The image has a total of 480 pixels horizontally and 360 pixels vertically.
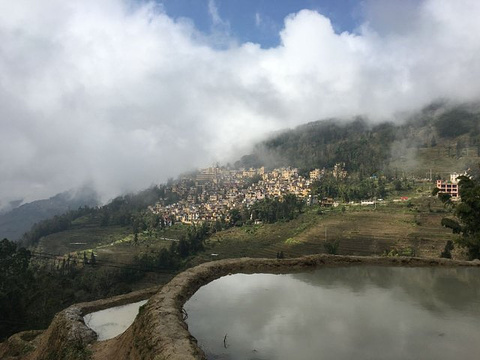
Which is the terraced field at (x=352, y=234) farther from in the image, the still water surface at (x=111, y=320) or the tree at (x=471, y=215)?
the still water surface at (x=111, y=320)

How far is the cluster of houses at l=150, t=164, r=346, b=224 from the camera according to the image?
118125 mm

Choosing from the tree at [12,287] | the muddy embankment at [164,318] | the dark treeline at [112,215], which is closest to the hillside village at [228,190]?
the dark treeline at [112,215]

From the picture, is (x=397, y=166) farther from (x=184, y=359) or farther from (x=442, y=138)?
(x=184, y=359)

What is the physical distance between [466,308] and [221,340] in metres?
5.04

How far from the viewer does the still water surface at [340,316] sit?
5.82 metres

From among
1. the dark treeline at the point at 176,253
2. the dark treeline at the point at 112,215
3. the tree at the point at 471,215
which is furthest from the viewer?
the dark treeline at the point at 112,215

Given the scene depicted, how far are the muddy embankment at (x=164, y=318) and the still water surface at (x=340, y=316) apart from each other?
0.50 meters

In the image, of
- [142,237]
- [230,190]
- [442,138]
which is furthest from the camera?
[230,190]

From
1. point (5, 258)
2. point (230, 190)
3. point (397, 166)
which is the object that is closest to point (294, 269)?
point (5, 258)

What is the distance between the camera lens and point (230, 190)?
152m

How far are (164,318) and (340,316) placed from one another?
3.35 meters

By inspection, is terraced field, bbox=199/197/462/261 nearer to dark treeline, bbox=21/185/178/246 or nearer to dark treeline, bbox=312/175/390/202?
dark treeline, bbox=312/175/390/202

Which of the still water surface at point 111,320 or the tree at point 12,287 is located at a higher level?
the still water surface at point 111,320

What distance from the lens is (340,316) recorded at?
722 centimetres
